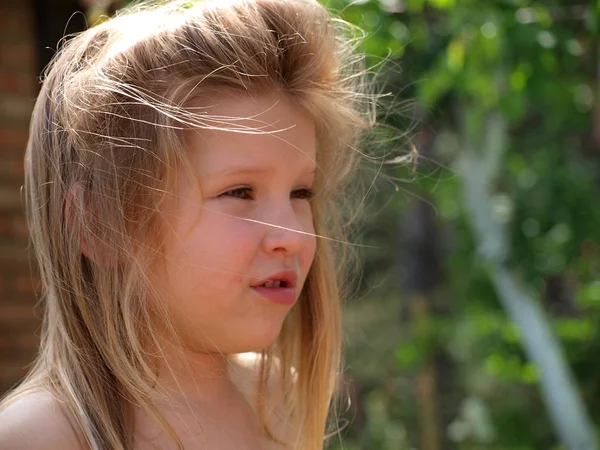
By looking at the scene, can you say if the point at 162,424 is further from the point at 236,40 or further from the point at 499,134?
the point at 499,134

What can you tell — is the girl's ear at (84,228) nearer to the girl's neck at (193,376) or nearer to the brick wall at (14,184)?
the girl's neck at (193,376)

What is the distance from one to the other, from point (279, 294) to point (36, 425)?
0.44m

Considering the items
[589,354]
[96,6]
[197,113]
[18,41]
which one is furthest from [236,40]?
[589,354]

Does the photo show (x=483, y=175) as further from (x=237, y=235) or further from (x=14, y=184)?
(x=237, y=235)

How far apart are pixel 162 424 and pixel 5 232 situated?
233 cm

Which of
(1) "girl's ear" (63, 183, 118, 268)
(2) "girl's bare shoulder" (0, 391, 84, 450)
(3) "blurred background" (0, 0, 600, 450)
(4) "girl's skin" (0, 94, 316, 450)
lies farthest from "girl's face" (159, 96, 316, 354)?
(3) "blurred background" (0, 0, 600, 450)

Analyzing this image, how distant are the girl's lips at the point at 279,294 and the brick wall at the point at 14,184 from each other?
224cm

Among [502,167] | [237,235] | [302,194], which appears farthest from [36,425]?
[502,167]

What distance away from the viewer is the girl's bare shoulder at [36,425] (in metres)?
1.24

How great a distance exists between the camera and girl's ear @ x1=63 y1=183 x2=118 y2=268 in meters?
1.39

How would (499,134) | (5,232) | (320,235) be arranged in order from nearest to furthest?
(320,235) < (499,134) < (5,232)

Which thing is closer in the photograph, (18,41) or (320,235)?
(320,235)

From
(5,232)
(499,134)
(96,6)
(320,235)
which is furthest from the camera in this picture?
(5,232)

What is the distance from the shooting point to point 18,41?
11.3 ft
